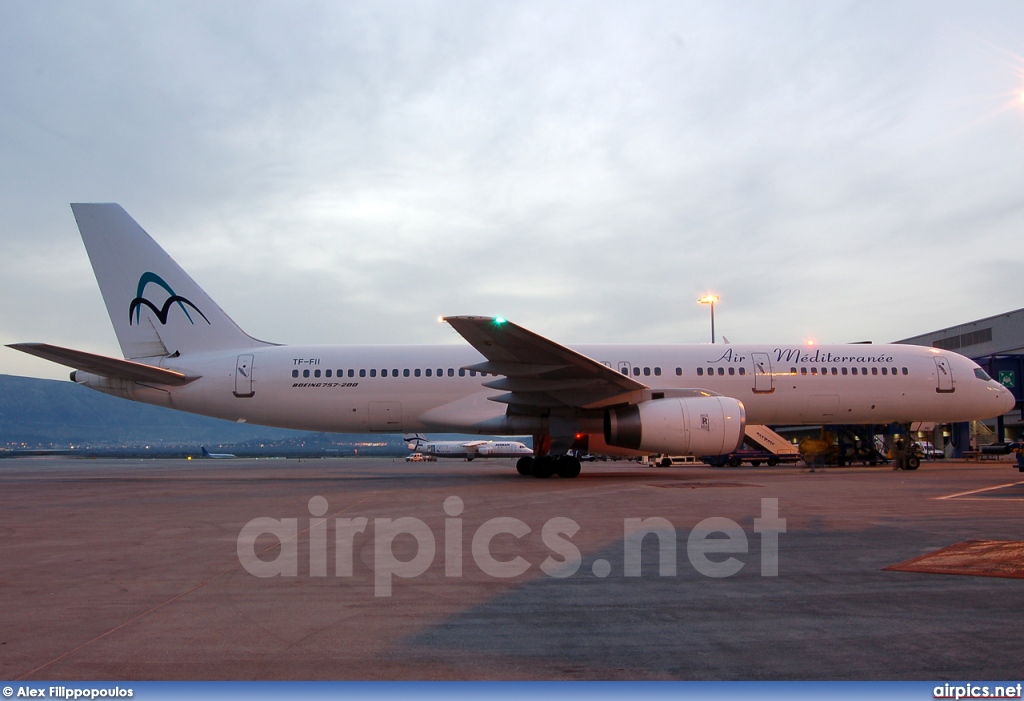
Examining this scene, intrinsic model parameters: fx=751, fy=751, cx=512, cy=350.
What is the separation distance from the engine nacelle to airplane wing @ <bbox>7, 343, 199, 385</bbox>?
36.7 feet

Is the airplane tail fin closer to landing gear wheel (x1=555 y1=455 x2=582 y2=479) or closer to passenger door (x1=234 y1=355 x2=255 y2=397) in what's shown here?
passenger door (x1=234 y1=355 x2=255 y2=397)

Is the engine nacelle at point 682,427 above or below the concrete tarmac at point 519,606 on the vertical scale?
above

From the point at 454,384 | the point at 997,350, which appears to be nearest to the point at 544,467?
the point at 454,384

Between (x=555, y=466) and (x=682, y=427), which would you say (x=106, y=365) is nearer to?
(x=555, y=466)

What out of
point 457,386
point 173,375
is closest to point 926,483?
point 457,386

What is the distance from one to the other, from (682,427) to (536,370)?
3.39 meters

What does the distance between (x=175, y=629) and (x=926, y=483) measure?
48.5 ft

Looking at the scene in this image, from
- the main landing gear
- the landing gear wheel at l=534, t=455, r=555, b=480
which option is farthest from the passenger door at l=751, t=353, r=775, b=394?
the landing gear wheel at l=534, t=455, r=555, b=480

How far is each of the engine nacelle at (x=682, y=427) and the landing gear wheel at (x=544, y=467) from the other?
85.5 inches

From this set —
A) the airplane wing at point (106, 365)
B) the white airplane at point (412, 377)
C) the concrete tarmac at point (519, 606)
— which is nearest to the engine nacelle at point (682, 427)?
the white airplane at point (412, 377)

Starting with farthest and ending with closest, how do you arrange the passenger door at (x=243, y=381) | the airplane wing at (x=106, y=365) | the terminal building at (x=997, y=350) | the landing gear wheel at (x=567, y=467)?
the terminal building at (x=997, y=350) → the passenger door at (x=243, y=381) → the landing gear wheel at (x=567, y=467) → the airplane wing at (x=106, y=365)

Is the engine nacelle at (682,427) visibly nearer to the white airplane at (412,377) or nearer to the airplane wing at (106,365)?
the white airplane at (412,377)

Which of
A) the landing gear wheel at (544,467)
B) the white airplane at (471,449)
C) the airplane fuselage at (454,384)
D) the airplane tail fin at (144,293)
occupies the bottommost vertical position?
the white airplane at (471,449)

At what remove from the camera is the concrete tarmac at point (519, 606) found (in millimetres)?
3613
